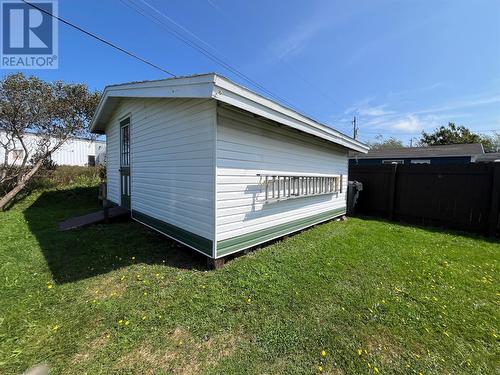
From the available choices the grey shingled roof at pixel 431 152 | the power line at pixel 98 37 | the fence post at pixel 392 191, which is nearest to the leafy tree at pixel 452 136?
the grey shingled roof at pixel 431 152

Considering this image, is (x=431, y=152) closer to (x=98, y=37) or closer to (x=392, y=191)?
(x=392, y=191)

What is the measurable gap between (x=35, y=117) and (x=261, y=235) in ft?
33.4

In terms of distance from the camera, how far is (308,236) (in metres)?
5.44

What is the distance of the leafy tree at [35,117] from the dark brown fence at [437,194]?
40.3 feet

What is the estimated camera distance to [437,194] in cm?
691

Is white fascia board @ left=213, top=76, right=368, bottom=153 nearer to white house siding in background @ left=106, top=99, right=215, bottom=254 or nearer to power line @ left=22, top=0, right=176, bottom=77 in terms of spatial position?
white house siding in background @ left=106, top=99, right=215, bottom=254

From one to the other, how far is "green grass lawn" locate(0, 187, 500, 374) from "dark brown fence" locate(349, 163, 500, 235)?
80.6 inches

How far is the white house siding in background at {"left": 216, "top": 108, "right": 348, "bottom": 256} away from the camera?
3582mm

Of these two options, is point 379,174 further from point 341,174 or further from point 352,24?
point 352,24

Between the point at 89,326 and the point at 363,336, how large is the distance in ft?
8.61

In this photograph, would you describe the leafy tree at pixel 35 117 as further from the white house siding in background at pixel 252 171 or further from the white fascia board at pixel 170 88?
the white house siding in background at pixel 252 171

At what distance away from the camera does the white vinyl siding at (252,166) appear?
3.57 m

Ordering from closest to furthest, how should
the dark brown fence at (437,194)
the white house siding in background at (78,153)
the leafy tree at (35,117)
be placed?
1. the dark brown fence at (437,194)
2. the leafy tree at (35,117)
3. the white house siding in background at (78,153)

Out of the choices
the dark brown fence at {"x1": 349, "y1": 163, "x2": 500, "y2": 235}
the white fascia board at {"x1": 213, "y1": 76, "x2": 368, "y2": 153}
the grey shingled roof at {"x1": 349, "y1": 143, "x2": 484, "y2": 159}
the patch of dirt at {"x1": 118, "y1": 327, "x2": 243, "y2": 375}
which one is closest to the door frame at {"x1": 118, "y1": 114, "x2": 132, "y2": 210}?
the white fascia board at {"x1": 213, "y1": 76, "x2": 368, "y2": 153}
